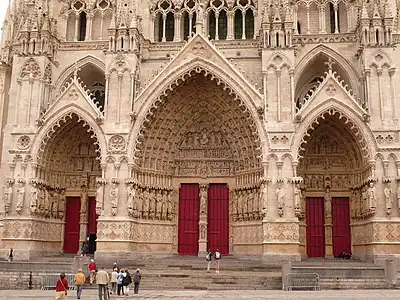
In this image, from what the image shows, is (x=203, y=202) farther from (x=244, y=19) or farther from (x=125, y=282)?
(x=244, y=19)

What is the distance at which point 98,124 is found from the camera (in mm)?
24922

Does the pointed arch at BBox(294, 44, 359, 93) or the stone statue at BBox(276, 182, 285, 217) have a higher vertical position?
the pointed arch at BBox(294, 44, 359, 93)

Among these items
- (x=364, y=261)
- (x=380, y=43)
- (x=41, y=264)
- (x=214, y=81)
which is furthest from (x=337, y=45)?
(x=41, y=264)

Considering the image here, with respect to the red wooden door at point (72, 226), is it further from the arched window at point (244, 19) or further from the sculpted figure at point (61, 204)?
the arched window at point (244, 19)

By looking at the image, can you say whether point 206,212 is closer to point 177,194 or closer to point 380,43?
point 177,194

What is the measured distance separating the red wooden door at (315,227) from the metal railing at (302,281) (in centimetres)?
753

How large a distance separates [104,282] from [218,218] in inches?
499

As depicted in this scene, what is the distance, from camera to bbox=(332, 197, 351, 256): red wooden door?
83.8 ft

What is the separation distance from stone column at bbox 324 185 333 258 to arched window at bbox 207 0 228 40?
412 inches

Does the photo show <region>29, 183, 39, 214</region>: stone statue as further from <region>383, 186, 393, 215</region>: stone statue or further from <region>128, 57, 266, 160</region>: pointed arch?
<region>383, 186, 393, 215</region>: stone statue

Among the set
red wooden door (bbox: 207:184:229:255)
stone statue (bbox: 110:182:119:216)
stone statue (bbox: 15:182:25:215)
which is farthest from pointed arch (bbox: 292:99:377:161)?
stone statue (bbox: 15:182:25:215)

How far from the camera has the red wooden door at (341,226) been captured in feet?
83.8

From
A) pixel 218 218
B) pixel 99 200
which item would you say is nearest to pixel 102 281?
pixel 99 200

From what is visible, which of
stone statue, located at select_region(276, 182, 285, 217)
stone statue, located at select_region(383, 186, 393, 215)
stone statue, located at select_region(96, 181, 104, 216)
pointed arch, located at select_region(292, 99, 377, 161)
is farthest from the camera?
stone statue, located at select_region(96, 181, 104, 216)
